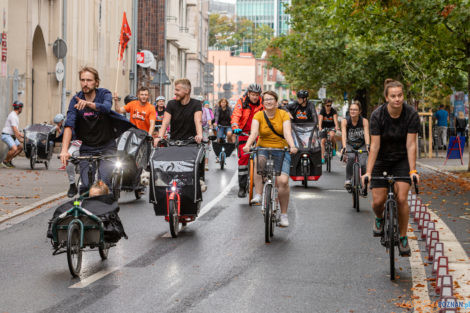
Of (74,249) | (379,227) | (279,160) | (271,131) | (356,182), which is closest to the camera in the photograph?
(74,249)

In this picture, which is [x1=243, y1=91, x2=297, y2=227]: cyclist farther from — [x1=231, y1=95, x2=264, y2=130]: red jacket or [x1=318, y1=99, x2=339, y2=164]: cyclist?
[x1=318, y1=99, x2=339, y2=164]: cyclist

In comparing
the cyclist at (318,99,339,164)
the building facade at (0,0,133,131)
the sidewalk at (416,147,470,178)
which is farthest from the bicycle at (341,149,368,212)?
the building facade at (0,0,133,131)

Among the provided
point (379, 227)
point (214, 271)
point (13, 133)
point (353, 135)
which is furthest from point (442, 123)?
point (214, 271)

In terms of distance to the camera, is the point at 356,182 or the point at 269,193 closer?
the point at 269,193

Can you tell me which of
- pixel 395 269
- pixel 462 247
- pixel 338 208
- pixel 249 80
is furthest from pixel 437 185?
pixel 249 80

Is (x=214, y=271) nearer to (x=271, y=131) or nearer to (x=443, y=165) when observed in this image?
(x=271, y=131)

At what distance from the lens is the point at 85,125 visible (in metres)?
8.98

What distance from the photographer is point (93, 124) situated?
8.95 metres

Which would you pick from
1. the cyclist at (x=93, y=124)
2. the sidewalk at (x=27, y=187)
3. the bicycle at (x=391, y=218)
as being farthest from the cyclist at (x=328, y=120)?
the bicycle at (x=391, y=218)

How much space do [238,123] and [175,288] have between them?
6653mm

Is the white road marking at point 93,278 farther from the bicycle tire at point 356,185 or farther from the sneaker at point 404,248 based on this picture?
the bicycle tire at point 356,185

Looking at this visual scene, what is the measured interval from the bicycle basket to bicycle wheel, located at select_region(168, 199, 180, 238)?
1.16m

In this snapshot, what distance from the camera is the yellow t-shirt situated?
11.0 meters

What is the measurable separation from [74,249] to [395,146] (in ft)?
10.8
